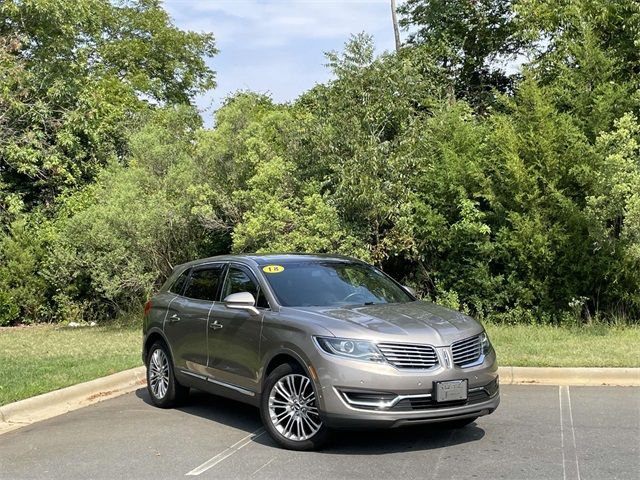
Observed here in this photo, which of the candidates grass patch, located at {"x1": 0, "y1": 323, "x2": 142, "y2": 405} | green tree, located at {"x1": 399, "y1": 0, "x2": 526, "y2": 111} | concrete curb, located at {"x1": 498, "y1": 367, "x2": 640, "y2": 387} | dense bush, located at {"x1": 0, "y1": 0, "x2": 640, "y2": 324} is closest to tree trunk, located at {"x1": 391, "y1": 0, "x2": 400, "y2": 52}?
green tree, located at {"x1": 399, "y1": 0, "x2": 526, "y2": 111}

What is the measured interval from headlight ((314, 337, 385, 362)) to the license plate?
0.53 metres

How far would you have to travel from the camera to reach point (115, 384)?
941 centimetres

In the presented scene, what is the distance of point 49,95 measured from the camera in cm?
1994

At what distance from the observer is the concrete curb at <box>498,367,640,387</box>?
28.5ft

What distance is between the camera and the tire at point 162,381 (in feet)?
26.5

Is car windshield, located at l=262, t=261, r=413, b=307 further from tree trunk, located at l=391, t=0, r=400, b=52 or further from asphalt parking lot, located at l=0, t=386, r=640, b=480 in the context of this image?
tree trunk, located at l=391, t=0, r=400, b=52

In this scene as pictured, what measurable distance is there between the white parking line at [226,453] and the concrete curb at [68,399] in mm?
2698

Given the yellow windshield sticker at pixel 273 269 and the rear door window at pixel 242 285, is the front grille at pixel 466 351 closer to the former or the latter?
the rear door window at pixel 242 285

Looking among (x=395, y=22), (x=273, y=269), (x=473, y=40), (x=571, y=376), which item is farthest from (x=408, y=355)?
(x=395, y=22)

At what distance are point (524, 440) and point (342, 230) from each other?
26.0ft

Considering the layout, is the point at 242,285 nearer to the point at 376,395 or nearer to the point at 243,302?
the point at 243,302

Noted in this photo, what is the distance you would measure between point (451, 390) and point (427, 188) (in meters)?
8.75

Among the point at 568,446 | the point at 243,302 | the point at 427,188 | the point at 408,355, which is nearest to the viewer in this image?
the point at 408,355

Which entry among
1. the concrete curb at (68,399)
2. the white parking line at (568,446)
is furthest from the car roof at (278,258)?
the white parking line at (568,446)
